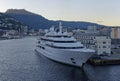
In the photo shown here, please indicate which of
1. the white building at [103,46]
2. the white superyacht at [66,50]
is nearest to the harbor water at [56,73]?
the white superyacht at [66,50]

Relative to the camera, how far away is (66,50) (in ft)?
114

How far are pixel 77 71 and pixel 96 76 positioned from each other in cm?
301

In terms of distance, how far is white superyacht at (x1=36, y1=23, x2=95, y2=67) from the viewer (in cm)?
3334

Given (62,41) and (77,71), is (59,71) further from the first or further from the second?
(62,41)

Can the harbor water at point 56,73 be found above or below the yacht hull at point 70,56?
below

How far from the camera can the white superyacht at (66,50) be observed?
1313 inches

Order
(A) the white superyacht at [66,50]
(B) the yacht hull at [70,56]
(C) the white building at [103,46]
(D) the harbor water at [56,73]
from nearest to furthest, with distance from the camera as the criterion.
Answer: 1. (D) the harbor water at [56,73]
2. (B) the yacht hull at [70,56]
3. (A) the white superyacht at [66,50]
4. (C) the white building at [103,46]

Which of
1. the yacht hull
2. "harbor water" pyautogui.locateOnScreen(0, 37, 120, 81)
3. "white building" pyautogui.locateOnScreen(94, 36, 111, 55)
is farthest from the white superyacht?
"white building" pyautogui.locateOnScreen(94, 36, 111, 55)

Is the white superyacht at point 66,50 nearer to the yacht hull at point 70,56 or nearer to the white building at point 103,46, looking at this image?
the yacht hull at point 70,56

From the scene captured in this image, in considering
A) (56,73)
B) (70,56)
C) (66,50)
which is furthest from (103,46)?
(56,73)

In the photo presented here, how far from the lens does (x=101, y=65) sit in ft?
121

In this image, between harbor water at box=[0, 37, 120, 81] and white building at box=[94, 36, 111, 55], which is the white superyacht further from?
white building at box=[94, 36, 111, 55]

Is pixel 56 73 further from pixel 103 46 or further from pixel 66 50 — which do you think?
pixel 103 46

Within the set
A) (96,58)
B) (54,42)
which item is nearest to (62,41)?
(54,42)
